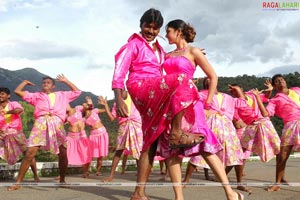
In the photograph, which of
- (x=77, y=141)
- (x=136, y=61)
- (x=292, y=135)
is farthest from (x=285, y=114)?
(x=77, y=141)

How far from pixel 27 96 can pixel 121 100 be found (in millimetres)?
3429

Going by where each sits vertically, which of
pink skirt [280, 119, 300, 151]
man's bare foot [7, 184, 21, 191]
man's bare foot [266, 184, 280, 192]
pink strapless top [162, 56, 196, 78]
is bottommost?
man's bare foot [7, 184, 21, 191]

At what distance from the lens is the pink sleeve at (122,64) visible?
13.9 feet

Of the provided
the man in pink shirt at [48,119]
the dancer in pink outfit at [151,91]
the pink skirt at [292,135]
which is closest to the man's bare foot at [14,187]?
the man in pink shirt at [48,119]

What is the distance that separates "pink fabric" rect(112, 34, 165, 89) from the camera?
437 cm

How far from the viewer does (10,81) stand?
635 feet

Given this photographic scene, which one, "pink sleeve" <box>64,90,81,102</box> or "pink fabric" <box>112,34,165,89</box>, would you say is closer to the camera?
"pink fabric" <box>112,34,165,89</box>

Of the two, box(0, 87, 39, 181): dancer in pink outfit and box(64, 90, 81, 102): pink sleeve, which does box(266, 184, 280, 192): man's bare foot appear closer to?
box(64, 90, 81, 102): pink sleeve

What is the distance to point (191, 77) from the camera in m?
4.31

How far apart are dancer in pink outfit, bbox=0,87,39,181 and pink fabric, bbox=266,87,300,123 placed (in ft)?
14.1

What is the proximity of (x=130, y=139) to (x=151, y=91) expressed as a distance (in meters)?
4.79

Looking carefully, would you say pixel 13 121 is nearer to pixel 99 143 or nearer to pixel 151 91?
pixel 99 143

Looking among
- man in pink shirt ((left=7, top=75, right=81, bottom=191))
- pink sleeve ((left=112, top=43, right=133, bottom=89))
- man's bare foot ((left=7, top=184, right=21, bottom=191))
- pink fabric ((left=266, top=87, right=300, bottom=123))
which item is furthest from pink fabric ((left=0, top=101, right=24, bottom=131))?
pink fabric ((left=266, top=87, right=300, bottom=123))

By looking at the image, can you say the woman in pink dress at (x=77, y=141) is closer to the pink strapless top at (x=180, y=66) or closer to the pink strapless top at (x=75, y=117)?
the pink strapless top at (x=75, y=117)
